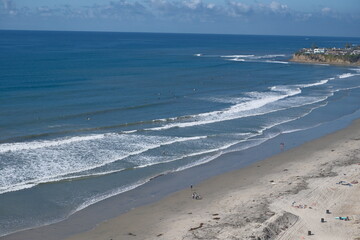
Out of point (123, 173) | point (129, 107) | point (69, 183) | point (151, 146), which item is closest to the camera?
point (69, 183)

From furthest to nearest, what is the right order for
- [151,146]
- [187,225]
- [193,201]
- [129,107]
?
[129,107], [151,146], [193,201], [187,225]

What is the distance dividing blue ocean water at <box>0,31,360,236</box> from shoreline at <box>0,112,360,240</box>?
671 millimetres

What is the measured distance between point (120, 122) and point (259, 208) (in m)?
20.5

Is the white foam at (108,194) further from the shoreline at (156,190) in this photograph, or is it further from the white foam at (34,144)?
the white foam at (34,144)

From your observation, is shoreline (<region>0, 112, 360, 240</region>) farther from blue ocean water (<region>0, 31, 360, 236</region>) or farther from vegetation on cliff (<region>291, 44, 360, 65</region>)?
vegetation on cliff (<region>291, 44, 360, 65</region>)

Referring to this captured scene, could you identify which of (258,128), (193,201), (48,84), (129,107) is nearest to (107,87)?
(48,84)

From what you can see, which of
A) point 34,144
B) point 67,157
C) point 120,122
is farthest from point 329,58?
point 67,157

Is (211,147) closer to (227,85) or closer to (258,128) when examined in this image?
(258,128)

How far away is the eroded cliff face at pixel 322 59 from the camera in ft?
359

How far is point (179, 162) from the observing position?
2938 cm

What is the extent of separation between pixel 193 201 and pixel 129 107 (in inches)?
937

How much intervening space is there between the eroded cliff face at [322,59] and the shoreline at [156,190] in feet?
255

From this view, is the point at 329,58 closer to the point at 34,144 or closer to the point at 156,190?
the point at 34,144

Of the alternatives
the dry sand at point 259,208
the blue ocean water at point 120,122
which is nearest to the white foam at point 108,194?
the blue ocean water at point 120,122
